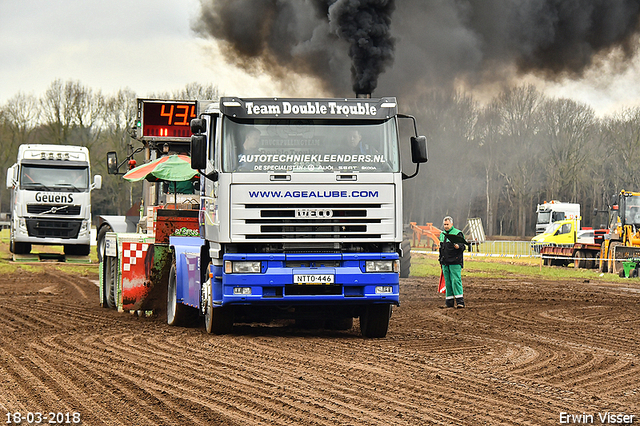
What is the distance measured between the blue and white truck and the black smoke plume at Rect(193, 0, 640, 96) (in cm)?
1140

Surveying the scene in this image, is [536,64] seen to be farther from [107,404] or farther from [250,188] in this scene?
[107,404]

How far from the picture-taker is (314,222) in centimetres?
1047

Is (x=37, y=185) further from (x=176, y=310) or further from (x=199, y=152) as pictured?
(x=199, y=152)

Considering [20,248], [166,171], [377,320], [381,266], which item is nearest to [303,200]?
[381,266]

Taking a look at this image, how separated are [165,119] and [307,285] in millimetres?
9614

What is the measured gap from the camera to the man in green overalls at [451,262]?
1617 cm

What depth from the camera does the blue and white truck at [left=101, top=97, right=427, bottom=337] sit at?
10.4m

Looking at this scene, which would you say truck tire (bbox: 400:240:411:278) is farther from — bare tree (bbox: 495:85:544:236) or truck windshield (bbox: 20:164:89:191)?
bare tree (bbox: 495:85:544:236)

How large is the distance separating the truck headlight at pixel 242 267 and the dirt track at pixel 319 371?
0.91 m

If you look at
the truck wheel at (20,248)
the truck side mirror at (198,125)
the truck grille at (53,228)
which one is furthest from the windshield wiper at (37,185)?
the truck side mirror at (198,125)

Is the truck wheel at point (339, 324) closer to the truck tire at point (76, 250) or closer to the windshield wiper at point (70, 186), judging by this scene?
the windshield wiper at point (70, 186)

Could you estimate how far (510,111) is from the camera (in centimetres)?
4447

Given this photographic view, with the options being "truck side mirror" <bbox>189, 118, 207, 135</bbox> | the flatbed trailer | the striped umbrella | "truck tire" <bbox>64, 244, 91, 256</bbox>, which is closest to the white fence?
Result: the flatbed trailer

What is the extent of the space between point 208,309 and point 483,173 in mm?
53830
